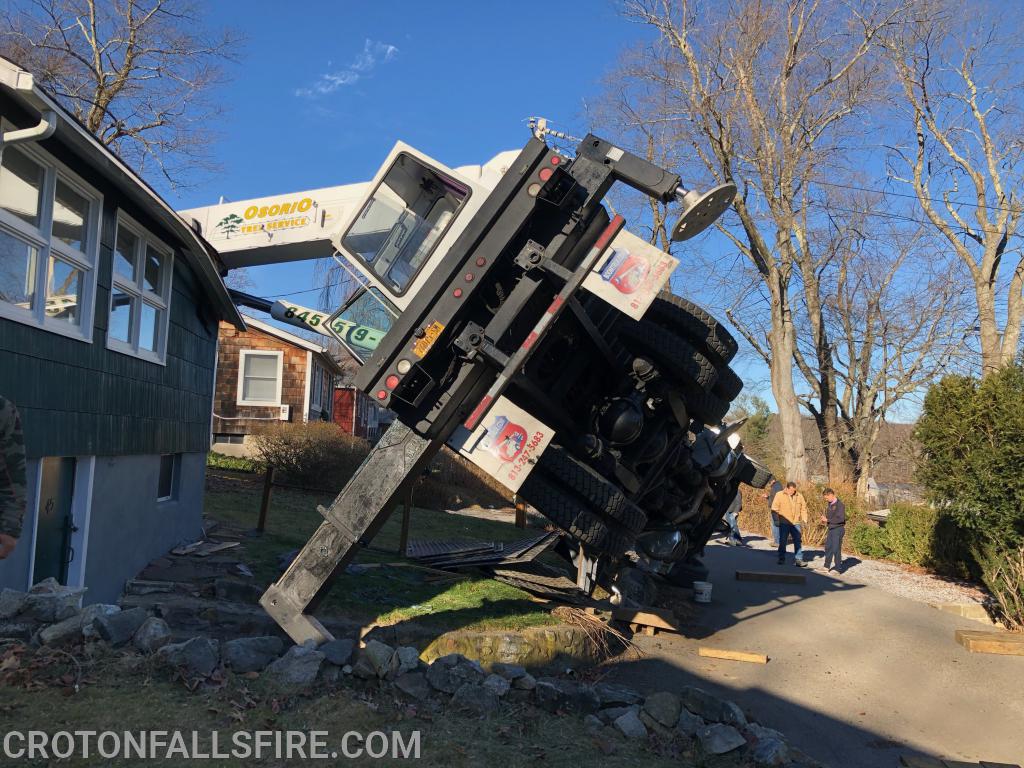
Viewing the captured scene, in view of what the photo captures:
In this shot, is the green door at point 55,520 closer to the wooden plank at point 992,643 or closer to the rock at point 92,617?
the rock at point 92,617

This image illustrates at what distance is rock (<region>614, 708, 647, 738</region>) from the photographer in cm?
412

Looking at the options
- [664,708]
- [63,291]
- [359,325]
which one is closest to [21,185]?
[63,291]

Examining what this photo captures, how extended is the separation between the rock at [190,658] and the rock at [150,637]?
0.08 meters

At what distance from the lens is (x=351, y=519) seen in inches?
207

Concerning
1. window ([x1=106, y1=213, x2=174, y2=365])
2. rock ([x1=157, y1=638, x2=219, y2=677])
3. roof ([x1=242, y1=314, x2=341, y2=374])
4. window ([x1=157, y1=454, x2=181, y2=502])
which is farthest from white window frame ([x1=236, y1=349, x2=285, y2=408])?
rock ([x1=157, y1=638, x2=219, y2=677])

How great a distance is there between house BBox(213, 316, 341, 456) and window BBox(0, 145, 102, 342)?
16020mm

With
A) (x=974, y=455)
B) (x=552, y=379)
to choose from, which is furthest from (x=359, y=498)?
(x=974, y=455)

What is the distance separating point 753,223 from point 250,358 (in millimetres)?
16970

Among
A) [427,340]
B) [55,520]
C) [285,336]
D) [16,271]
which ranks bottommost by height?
[55,520]

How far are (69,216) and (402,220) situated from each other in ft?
9.03

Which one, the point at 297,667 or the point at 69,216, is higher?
the point at 69,216

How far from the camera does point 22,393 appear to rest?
514cm

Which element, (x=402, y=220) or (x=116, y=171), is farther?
(x=116, y=171)

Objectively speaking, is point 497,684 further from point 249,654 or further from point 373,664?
point 249,654
